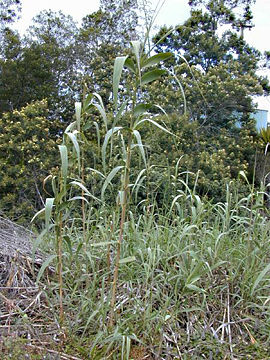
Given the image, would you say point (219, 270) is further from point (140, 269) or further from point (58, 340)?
point (58, 340)

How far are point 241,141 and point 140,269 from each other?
685 centimetres

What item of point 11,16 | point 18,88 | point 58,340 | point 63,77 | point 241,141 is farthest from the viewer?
point 11,16

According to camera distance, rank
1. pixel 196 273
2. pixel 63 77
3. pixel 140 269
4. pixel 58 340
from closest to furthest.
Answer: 1. pixel 58 340
2. pixel 196 273
3. pixel 140 269
4. pixel 63 77

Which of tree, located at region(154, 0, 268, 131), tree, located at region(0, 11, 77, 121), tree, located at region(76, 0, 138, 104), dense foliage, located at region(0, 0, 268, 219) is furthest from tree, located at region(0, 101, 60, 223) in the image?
tree, located at region(154, 0, 268, 131)

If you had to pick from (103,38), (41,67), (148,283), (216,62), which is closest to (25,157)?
(41,67)

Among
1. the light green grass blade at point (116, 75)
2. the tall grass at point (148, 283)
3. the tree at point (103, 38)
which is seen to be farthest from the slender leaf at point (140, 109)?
the tree at point (103, 38)

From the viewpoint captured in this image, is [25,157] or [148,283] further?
[25,157]

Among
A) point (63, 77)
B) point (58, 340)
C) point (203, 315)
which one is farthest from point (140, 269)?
point (63, 77)

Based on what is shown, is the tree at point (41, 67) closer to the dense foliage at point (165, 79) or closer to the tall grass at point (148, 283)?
the dense foliage at point (165, 79)

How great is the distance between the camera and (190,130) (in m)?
6.94

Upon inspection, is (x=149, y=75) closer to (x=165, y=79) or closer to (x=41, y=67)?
(x=165, y=79)

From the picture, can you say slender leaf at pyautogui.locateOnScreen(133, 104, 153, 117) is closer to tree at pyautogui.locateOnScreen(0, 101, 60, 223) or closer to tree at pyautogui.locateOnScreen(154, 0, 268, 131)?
tree at pyautogui.locateOnScreen(0, 101, 60, 223)

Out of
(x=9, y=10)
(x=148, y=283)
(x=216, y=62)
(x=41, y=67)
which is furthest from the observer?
(x=9, y=10)

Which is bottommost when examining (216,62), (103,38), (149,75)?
(149,75)
